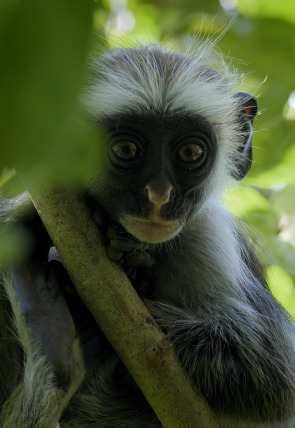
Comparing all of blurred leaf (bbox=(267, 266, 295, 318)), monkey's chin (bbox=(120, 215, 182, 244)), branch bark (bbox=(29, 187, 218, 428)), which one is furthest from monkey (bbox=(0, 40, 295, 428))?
blurred leaf (bbox=(267, 266, 295, 318))

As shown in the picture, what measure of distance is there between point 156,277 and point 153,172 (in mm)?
924

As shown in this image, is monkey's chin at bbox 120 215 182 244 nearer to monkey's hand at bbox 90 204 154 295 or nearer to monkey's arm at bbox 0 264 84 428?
monkey's hand at bbox 90 204 154 295

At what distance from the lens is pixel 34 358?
270cm

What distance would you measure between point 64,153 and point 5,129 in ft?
0.20

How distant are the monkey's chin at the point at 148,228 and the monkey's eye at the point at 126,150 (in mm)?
330

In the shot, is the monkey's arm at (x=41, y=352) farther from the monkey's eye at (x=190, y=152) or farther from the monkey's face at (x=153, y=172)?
the monkey's eye at (x=190, y=152)

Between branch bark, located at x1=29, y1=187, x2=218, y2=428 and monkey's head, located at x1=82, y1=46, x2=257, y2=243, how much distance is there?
1.35ft

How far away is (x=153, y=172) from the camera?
275 centimetres

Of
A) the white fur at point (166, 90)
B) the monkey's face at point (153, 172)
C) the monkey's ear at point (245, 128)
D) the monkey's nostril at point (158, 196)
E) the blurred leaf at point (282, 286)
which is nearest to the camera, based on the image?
the monkey's nostril at point (158, 196)

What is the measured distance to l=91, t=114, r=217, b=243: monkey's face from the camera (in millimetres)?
2734

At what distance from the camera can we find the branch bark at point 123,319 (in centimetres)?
235

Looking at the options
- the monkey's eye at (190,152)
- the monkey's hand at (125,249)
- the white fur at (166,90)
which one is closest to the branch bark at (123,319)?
the monkey's hand at (125,249)

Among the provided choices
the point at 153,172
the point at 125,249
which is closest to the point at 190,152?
the point at 153,172

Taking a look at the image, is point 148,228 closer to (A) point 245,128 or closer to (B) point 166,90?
(B) point 166,90
